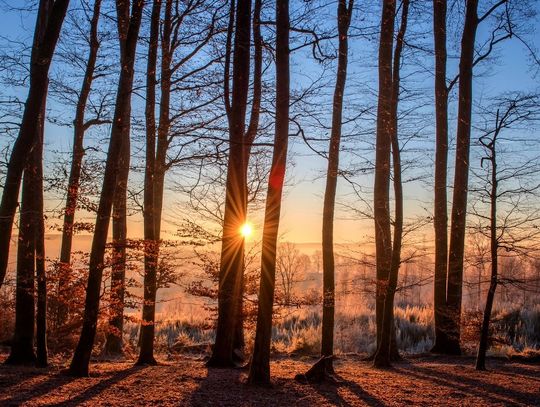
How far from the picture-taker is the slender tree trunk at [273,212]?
718 cm

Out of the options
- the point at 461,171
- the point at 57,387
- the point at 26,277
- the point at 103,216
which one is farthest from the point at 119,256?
the point at 461,171

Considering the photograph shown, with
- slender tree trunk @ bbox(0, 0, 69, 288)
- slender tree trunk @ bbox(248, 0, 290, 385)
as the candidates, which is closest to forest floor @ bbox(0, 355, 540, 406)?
slender tree trunk @ bbox(248, 0, 290, 385)

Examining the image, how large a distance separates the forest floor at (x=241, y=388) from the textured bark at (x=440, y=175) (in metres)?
3.93

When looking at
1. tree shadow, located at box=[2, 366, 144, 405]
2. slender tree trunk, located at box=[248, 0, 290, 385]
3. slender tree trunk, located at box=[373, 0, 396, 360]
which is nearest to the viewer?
tree shadow, located at box=[2, 366, 144, 405]

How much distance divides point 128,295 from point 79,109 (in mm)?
7022

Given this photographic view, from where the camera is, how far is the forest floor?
6.15 meters

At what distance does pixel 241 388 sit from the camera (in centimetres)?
697

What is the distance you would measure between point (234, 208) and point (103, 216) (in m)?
2.50

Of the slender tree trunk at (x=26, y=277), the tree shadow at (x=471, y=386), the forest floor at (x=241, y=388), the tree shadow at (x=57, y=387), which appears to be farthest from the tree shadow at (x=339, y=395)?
the slender tree trunk at (x=26, y=277)

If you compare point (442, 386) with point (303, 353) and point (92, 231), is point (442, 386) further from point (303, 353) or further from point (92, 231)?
point (303, 353)

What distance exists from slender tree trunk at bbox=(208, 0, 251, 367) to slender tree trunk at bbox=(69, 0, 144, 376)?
1657 millimetres

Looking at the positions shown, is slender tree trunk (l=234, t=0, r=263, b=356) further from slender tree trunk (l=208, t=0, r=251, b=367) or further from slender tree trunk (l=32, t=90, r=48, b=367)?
slender tree trunk (l=32, t=90, r=48, b=367)

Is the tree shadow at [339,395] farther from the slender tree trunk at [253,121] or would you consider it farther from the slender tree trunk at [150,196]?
the slender tree trunk at [150,196]

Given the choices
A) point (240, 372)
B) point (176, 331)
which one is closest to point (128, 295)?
point (240, 372)
